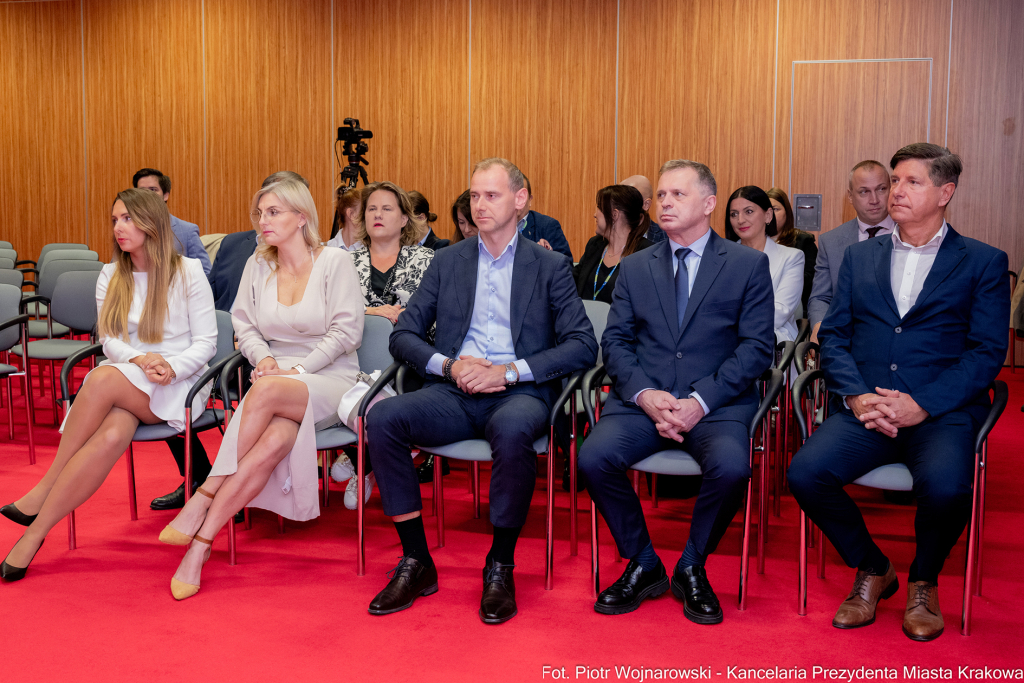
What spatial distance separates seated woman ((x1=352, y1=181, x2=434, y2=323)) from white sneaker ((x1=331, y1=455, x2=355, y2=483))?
791mm

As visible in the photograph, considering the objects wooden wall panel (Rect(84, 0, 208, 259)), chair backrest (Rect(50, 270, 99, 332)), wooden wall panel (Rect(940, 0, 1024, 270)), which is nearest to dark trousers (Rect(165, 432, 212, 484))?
chair backrest (Rect(50, 270, 99, 332))

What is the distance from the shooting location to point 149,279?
3379 mm

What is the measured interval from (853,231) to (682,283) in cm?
169

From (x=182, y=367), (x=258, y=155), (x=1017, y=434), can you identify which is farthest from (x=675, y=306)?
(x=258, y=155)

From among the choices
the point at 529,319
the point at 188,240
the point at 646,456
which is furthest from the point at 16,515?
the point at 188,240

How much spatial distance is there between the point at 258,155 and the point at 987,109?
661cm

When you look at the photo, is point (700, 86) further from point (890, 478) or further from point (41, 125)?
point (41, 125)

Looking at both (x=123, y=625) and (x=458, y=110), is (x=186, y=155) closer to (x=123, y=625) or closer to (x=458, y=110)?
(x=458, y=110)

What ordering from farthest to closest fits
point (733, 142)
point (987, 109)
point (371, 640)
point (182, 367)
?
point (733, 142), point (987, 109), point (182, 367), point (371, 640)

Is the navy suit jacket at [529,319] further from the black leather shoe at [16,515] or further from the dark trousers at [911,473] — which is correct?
the black leather shoe at [16,515]

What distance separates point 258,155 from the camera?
8.76 metres

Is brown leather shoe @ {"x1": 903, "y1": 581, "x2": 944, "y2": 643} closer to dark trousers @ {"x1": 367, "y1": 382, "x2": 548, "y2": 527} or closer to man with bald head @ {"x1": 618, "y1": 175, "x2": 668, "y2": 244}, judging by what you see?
dark trousers @ {"x1": 367, "y1": 382, "x2": 548, "y2": 527}

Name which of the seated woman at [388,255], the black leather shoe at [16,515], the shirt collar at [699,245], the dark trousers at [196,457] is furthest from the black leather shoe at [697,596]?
the black leather shoe at [16,515]

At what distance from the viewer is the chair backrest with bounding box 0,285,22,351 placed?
4578 millimetres
